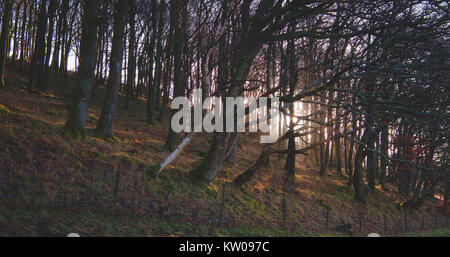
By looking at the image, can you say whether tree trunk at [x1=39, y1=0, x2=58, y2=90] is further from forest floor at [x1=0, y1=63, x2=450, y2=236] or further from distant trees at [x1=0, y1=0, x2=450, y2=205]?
forest floor at [x1=0, y1=63, x2=450, y2=236]

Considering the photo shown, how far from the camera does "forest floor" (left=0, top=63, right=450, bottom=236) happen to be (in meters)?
6.89

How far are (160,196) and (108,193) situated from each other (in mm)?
1695

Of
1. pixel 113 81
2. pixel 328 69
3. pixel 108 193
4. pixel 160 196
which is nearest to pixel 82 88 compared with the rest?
pixel 113 81

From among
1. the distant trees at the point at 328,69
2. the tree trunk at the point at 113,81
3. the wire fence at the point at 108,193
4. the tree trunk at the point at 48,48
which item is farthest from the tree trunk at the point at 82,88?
the tree trunk at the point at 48,48

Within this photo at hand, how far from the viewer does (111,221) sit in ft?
23.9

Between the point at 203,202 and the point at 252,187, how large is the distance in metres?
4.30

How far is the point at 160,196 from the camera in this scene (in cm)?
945

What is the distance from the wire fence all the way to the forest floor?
0.06m

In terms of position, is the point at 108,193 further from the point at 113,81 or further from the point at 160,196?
the point at 113,81

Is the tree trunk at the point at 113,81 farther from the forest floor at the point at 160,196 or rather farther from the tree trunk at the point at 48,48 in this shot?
the tree trunk at the point at 48,48

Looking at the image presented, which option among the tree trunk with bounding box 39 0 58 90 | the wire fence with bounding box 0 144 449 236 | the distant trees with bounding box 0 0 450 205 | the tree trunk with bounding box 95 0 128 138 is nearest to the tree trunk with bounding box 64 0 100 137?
the distant trees with bounding box 0 0 450 205

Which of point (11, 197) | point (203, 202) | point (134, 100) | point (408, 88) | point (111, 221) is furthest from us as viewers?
point (134, 100)
